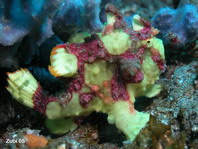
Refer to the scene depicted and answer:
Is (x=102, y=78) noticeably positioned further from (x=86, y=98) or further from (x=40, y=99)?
(x=40, y=99)

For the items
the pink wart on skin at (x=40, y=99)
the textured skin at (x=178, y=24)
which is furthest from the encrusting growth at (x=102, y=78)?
the textured skin at (x=178, y=24)

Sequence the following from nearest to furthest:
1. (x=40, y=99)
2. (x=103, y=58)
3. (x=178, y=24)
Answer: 1. (x=103, y=58)
2. (x=40, y=99)
3. (x=178, y=24)

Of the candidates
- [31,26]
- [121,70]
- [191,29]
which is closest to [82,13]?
[31,26]

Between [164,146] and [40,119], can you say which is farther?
[40,119]

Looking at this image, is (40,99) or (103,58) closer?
(103,58)

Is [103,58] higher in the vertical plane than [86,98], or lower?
higher

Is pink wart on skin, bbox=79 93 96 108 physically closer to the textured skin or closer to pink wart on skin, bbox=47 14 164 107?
pink wart on skin, bbox=47 14 164 107

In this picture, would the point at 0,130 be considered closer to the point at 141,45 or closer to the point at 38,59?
the point at 38,59

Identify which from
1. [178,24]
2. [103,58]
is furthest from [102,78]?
[178,24]
